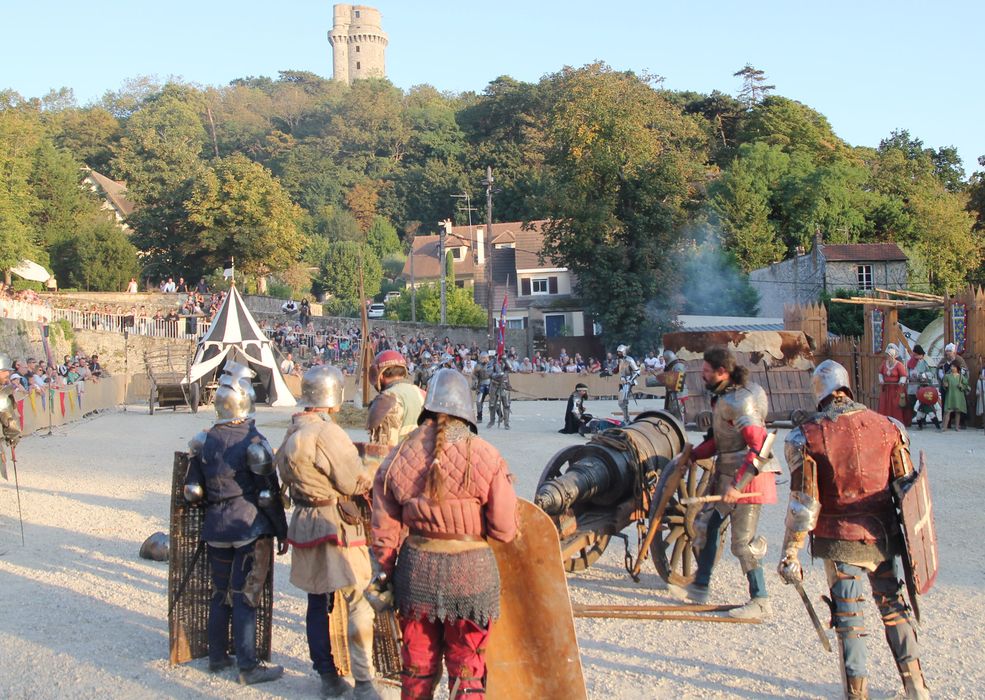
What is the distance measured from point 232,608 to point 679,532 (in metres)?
3.50

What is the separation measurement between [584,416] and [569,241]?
27.1m

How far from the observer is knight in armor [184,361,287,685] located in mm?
5559

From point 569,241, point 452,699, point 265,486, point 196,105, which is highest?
point 196,105

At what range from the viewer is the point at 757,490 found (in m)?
6.58

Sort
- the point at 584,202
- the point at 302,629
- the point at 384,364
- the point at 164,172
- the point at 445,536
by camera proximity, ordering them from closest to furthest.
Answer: the point at 445,536 < the point at 302,629 < the point at 384,364 < the point at 584,202 < the point at 164,172

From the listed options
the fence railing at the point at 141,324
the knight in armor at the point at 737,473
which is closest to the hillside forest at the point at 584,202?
the fence railing at the point at 141,324

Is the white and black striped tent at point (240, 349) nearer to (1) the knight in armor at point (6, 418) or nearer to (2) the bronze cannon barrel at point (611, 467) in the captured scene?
(1) the knight in armor at point (6, 418)

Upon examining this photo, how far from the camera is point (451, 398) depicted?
416cm

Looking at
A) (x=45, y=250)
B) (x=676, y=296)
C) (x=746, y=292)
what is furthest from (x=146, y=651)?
(x=45, y=250)

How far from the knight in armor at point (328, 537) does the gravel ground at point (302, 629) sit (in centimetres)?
39

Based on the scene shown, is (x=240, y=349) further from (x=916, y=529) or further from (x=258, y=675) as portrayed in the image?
(x=916, y=529)

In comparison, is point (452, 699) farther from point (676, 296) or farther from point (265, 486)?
point (676, 296)

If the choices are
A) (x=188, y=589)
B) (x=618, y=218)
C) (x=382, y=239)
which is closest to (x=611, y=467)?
(x=188, y=589)

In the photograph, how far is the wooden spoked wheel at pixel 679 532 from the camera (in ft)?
24.1
